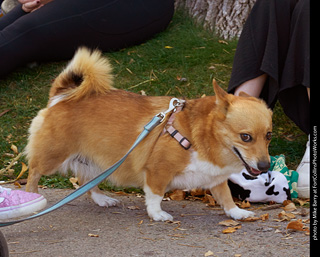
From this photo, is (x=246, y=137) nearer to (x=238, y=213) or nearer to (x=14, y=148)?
(x=238, y=213)

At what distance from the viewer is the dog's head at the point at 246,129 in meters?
2.85

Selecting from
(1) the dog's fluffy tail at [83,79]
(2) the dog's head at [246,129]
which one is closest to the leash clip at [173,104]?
(2) the dog's head at [246,129]

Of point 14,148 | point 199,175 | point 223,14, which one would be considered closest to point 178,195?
point 199,175

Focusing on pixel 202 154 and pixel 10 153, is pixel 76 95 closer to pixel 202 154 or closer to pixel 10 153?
pixel 202 154

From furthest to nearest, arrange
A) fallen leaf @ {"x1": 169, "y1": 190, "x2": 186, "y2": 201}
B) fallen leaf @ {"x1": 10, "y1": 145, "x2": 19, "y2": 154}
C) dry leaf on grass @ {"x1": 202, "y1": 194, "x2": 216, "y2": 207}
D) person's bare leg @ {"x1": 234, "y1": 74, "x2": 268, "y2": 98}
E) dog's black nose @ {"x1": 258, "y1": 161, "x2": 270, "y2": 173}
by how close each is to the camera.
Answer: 1. fallen leaf @ {"x1": 10, "y1": 145, "x2": 19, "y2": 154}
2. person's bare leg @ {"x1": 234, "y1": 74, "x2": 268, "y2": 98}
3. fallen leaf @ {"x1": 169, "y1": 190, "x2": 186, "y2": 201}
4. dry leaf on grass @ {"x1": 202, "y1": 194, "x2": 216, "y2": 207}
5. dog's black nose @ {"x1": 258, "y1": 161, "x2": 270, "y2": 173}

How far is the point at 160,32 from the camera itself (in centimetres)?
586

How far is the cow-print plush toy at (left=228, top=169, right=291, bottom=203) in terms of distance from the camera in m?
3.41

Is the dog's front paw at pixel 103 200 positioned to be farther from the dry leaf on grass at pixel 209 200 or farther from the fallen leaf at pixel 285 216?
the fallen leaf at pixel 285 216

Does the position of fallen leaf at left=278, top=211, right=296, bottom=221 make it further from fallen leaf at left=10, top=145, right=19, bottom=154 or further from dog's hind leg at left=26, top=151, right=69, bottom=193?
fallen leaf at left=10, top=145, right=19, bottom=154

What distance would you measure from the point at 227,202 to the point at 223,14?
2807mm

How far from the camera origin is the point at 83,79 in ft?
11.1

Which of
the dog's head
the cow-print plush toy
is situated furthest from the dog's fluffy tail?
the cow-print plush toy

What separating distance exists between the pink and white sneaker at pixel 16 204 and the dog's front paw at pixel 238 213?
1191 millimetres

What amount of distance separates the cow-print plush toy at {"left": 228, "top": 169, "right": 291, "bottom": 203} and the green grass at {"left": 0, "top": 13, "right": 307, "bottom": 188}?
1.02 m
